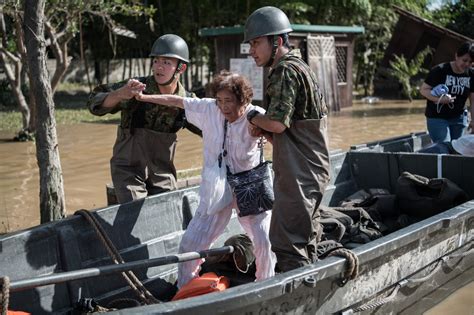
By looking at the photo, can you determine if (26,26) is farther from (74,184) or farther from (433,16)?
(433,16)

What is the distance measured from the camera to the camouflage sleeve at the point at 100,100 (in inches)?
172

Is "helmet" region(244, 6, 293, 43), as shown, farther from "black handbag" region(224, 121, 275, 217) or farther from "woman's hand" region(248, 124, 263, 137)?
"black handbag" region(224, 121, 275, 217)

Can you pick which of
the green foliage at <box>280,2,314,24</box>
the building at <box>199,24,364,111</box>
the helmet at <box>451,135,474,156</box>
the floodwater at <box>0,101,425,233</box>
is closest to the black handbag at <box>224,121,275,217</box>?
the helmet at <box>451,135,474,156</box>

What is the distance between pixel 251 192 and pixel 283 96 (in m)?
0.84

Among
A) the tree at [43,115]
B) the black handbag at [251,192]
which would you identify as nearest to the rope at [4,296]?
the black handbag at [251,192]

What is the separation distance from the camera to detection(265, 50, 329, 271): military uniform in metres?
3.59

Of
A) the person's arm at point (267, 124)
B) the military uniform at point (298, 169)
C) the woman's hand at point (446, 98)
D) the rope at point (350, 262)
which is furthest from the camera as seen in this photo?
the woman's hand at point (446, 98)

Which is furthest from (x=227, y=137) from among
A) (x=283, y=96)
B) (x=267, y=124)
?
(x=283, y=96)

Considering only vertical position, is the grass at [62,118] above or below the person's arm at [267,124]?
below

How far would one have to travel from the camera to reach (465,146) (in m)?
6.13

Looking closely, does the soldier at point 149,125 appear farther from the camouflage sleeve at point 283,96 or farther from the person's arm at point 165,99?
the camouflage sleeve at point 283,96

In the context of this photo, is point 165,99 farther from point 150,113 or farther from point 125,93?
point 150,113

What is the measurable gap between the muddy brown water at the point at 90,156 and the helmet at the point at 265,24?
2.61 metres

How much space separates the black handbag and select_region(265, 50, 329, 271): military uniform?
1.11 ft
